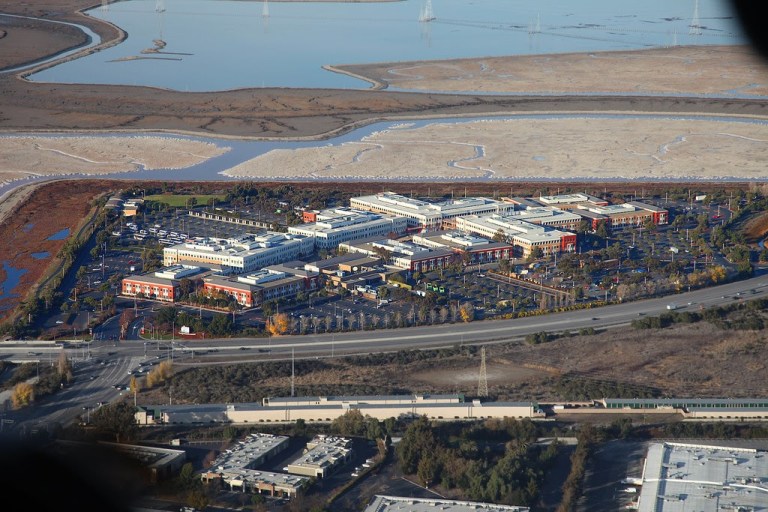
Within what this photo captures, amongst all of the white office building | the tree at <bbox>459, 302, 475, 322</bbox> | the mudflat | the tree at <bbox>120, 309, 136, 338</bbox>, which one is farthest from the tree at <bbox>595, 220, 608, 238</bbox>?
the mudflat

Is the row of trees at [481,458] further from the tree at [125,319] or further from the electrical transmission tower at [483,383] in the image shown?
the tree at [125,319]

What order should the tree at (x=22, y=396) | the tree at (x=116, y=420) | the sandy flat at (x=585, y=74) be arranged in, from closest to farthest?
the tree at (x=116, y=420) < the tree at (x=22, y=396) < the sandy flat at (x=585, y=74)

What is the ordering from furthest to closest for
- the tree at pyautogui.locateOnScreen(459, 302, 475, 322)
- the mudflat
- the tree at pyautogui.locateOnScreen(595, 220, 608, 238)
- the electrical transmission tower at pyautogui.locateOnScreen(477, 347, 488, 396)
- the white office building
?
the mudflat < the white office building < the tree at pyautogui.locateOnScreen(595, 220, 608, 238) < the tree at pyautogui.locateOnScreen(459, 302, 475, 322) < the electrical transmission tower at pyautogui.locateOnScreen(477, 347, 488, 396)

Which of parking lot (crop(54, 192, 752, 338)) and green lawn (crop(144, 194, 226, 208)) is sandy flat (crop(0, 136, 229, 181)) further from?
parking lot (crop(54, 192, 752, 338))

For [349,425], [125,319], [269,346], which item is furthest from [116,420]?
[125,319]

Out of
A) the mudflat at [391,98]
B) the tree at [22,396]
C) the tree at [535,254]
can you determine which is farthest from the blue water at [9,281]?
the mudflat at [391,98]
